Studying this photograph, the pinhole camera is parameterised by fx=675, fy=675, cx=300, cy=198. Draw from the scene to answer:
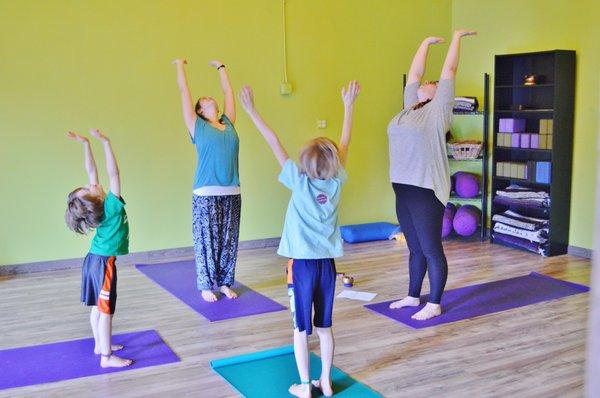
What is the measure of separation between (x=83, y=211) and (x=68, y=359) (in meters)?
0.87

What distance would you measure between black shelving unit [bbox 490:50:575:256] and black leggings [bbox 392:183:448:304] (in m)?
2.14

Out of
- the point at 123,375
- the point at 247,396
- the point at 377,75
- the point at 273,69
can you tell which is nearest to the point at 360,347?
the point at 247,396

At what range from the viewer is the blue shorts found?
2926 mm

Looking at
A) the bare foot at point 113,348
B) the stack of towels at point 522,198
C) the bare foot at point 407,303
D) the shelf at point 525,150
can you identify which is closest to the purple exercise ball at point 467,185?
the stack of towels at point 522,198

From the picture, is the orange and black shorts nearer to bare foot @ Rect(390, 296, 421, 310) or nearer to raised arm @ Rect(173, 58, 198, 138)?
raised arm @ Rect(173, 58, 198, 138)

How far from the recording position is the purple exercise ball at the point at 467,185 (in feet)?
21.6

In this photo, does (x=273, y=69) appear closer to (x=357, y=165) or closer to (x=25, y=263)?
(x=357, y=165)

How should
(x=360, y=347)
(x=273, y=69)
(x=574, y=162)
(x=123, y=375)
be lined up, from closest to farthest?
(x=123, y=375) → (x=360, y=347) → (x=574, y=162) → (x=273, y=69)

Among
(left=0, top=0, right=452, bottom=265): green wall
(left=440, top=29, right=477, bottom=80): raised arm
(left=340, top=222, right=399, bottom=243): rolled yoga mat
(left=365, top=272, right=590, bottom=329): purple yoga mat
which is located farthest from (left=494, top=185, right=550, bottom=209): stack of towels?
(left=440, top=29, right=477, bottom=80): raised arm

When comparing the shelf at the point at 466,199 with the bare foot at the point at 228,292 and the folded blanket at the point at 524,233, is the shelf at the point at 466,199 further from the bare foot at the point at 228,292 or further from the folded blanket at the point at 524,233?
the bare foot at the point at 228,292

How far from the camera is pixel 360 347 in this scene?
12.2 ft

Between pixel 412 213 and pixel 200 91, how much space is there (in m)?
2.69

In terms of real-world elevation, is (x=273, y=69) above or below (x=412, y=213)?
above

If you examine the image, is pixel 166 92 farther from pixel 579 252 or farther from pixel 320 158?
pixel 579 252
